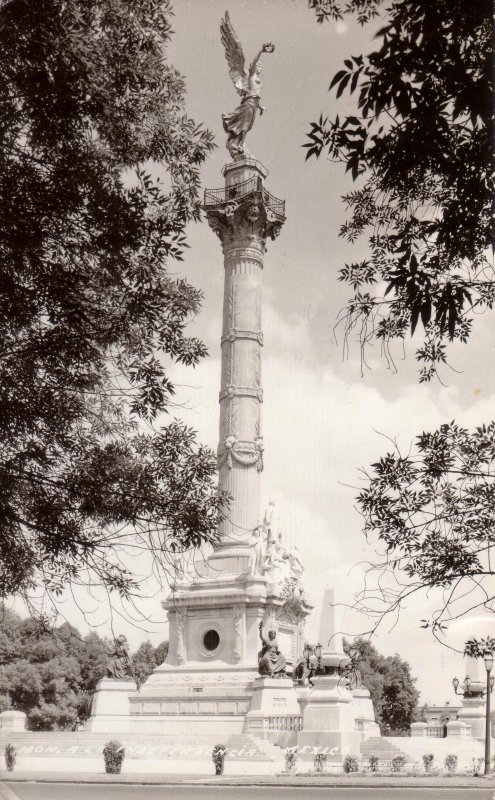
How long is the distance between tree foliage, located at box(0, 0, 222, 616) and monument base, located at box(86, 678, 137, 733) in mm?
24890

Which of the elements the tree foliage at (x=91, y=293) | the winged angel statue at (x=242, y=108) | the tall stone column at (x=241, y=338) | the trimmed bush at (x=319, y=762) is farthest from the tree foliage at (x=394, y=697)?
the tree foliage at (x=91, y=293)

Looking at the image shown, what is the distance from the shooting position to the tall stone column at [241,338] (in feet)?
126

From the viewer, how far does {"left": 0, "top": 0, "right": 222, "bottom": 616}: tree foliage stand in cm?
819

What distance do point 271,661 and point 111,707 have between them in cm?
661

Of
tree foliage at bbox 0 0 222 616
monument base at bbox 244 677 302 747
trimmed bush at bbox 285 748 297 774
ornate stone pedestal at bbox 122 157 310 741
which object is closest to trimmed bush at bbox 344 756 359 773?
trimmed bush at bbox 285 748 297 774

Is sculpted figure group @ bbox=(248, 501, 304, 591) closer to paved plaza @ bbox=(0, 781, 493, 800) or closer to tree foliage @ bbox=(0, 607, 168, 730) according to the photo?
paved plaza @ bbox=(0, 781, 493, 800)

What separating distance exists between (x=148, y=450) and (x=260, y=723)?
21.7 m

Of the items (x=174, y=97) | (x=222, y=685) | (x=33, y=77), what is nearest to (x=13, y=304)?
(x=33, y=77)

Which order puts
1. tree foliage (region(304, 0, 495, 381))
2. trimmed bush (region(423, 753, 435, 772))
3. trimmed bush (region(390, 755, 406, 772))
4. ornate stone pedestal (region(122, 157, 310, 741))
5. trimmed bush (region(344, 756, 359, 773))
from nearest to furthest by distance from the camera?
tree foliage (region(304, 0, 495, 381))
trimmed bush (region(344, 756, 359, 773))
trimmed bush (region(390, 755, 406, 772))
trimmed bush (region(423, 753, 435, 772))
ornate stone pedestal (region(122, 157, 310, 741))

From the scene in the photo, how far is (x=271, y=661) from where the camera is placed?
103ft

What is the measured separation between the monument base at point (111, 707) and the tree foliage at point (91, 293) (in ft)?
81.7

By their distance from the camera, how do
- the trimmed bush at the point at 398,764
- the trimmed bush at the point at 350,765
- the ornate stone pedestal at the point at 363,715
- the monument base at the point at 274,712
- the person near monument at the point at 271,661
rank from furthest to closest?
the ornate stone pedestal at the point at 363,715
the person near monument at the point at 271,661
the monument base at the point at 274,712
the trimmed bush at the point at 398,764
the trimmed bush at the point at 350,765

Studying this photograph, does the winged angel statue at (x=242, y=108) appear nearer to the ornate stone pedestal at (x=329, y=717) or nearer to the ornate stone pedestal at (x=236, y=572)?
the ornate stone pedestal at (x=236, y=572)

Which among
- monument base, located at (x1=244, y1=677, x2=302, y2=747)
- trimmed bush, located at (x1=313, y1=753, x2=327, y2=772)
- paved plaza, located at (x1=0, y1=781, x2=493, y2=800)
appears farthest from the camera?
monument base, located at (x1=244, y1=677, x2=302, y2=747)
